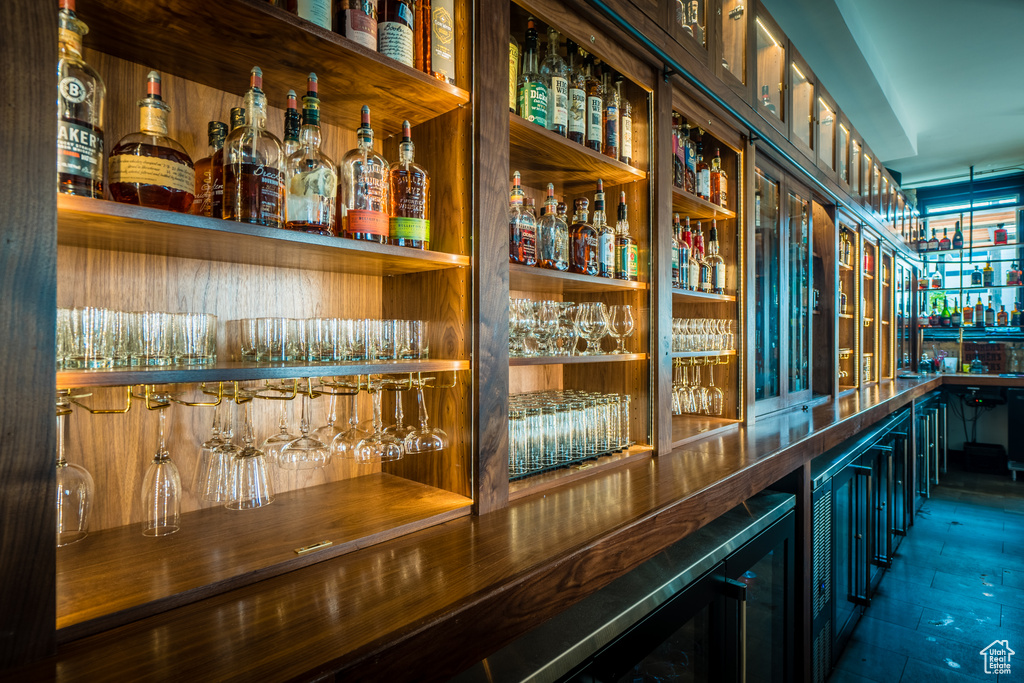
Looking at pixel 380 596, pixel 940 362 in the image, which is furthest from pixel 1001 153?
pixel 380 596

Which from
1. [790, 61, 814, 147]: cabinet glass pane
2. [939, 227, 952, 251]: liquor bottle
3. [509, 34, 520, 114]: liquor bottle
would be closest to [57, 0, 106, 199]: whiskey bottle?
[509, 34, 520, 114]: liquor bottle

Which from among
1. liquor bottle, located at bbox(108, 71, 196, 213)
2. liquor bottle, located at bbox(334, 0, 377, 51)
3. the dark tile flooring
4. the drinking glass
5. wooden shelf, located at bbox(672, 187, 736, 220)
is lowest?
the dark tile flooring

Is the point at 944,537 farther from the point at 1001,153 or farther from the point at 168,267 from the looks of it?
the point at 168,267

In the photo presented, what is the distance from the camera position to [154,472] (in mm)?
992

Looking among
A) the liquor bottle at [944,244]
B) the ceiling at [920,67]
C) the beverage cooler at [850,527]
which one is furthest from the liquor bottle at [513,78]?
the liquor bottle at [944,244]

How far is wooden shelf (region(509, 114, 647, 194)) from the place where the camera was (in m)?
1.45

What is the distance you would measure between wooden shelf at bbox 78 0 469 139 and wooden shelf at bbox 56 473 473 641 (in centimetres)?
90

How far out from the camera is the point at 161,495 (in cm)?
102

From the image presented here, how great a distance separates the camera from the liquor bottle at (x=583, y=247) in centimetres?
170

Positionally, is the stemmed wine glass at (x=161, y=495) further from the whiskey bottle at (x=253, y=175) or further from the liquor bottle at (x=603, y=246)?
the liquor bottle at (x=603, y=246)

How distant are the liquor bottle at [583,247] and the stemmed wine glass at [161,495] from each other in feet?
3.78

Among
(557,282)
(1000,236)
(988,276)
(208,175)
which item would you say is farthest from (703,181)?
(988,276)

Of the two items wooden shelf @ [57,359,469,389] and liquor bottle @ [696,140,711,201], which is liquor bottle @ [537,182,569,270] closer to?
wooden shelf @ [57,359,469,389]

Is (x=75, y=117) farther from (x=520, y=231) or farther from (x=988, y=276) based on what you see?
(x=988, y=276)
